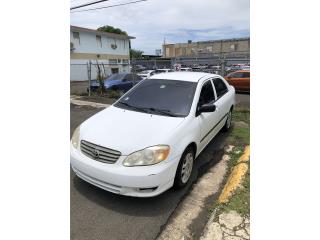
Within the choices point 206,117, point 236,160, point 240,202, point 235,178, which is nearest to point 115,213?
point 240,202

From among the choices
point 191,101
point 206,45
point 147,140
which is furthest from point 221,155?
point 206,45

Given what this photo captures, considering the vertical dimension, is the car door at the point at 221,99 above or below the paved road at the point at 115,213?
above

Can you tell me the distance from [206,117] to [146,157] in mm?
1574

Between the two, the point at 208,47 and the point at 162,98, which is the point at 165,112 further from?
the point at 208,47

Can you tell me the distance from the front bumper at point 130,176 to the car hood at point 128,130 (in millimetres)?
222

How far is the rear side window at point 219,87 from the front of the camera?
4961mm

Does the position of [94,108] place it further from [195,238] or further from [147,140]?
[195,238]

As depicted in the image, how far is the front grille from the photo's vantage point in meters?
2.87

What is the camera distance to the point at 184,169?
339 cm

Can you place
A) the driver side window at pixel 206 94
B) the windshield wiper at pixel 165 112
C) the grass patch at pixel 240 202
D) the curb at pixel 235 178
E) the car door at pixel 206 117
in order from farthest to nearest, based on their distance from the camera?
the driver side window at pixel 206 94, the car door at pixel 206 117, the windshield wiper at pixel 165 112, the curb at pixel 235 178, the grass patch at pixel 240 202

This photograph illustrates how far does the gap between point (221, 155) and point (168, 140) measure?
6.74ft

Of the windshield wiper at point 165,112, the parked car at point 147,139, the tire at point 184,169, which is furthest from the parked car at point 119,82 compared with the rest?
the tire at point 184,169

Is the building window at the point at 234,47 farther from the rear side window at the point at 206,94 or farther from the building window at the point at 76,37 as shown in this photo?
the rear side window at the point at 206,94

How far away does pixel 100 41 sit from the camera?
30.2 meters
